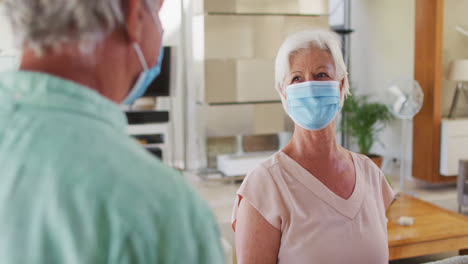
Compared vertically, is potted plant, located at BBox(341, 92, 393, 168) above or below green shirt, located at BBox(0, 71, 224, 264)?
below

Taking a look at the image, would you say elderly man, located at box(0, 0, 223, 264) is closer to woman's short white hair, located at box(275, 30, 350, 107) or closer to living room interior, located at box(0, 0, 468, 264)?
woman's short white hair, located at box(275, 30, 350, 107)

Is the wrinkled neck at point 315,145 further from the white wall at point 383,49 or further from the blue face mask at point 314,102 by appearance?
the white wall at point 383,49

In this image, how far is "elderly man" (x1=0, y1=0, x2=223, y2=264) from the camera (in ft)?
1.43

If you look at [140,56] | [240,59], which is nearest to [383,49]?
[240,59]

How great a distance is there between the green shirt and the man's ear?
4.9 inches

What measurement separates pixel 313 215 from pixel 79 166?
35.5 inches

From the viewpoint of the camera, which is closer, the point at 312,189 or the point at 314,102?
the point at 312,189

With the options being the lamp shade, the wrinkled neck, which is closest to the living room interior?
the lamp shade

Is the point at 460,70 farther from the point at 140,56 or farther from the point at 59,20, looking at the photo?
the point at 59,20

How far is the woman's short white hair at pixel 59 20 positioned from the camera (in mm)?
487

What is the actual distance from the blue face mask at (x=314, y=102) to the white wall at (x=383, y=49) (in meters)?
4.35

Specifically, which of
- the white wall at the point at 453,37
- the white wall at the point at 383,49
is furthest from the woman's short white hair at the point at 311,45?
the white wall at the point at 453,37

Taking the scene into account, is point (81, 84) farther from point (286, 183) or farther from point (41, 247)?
point (286, 183)

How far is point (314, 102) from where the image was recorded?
1403 mm
